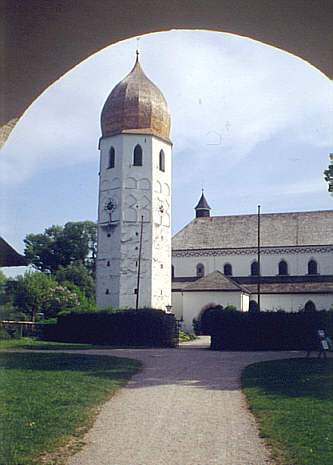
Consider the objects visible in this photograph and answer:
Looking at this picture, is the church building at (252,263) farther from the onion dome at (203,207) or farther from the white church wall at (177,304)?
the onion dome at (203,207)

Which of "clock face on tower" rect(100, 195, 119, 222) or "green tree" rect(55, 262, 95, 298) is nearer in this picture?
"clock face on tower" rect(100, 195, 119, 222)

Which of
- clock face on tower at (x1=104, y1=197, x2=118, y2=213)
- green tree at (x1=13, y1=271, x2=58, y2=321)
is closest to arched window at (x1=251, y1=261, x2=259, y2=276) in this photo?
clock face on tower at (x1=104, y1=197, x2=118, y2=213)

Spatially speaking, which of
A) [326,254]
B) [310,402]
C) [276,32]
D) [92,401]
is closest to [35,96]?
[276,32]

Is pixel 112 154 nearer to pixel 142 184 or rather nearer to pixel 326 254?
pixel 142 184

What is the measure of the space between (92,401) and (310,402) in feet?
13.1

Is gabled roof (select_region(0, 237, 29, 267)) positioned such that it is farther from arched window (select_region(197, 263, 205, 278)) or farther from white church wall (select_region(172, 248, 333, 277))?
arched window (select_region(197, 263, 205, 278))

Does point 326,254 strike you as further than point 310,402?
Yes

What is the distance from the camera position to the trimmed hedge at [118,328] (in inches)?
1170

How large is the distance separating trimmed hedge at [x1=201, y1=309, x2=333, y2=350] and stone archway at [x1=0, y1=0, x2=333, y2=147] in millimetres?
21863

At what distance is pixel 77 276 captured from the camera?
6072cm

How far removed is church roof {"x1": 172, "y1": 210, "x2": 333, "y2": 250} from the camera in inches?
2036

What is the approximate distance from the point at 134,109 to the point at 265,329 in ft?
86.0

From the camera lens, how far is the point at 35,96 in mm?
4691

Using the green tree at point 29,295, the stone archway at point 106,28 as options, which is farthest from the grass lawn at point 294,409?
the green tree at point 29,295
